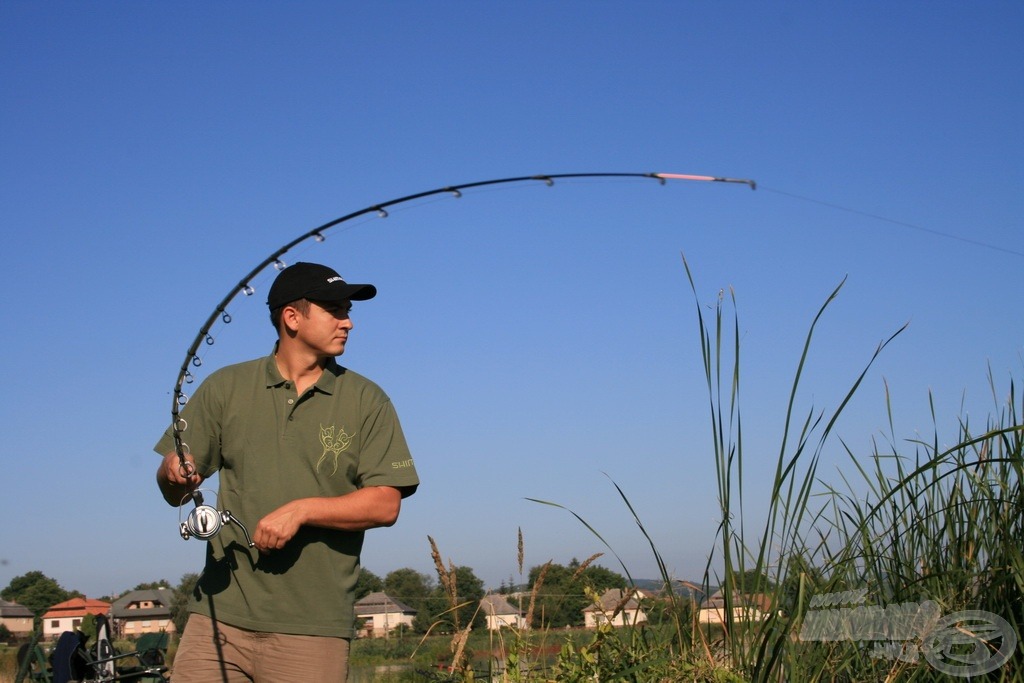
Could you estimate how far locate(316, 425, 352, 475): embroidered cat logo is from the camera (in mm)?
3592

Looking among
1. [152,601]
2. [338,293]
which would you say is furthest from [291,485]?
[152,601]

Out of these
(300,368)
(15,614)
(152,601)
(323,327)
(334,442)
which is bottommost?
(15,614)

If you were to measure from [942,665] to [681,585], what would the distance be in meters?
0.92

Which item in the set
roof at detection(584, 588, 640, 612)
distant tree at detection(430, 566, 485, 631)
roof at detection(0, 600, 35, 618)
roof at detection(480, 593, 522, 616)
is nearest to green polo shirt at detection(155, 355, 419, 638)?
distant tree at detection(430, 566, 485, 631)

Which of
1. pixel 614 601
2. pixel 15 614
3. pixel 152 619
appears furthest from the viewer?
pixel 15 614

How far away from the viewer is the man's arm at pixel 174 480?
343cm

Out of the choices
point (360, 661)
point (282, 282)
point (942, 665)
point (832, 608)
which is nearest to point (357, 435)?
point (282, 282)

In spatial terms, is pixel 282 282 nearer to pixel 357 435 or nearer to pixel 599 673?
pixel 357 435

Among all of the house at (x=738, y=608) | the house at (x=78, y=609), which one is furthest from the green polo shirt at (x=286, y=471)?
the house at (x=738, y=608)

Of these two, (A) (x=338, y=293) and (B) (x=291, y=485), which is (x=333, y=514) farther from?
(A) (x=338, y=293)

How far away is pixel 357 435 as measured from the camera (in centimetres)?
365

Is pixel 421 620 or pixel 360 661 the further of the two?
pixel 360 661

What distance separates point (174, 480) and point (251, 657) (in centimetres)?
66

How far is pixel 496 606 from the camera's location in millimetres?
4277
